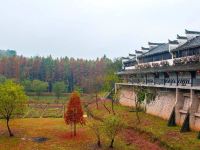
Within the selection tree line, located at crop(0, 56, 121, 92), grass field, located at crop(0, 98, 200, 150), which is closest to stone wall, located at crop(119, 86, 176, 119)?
grass field, located at crop(0, 98, 200, 150)

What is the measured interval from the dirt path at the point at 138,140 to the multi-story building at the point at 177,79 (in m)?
6.13

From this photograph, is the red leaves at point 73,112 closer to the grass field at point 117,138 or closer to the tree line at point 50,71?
the grass field at point 117,138

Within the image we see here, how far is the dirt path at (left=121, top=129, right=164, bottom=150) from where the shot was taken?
3719 cm

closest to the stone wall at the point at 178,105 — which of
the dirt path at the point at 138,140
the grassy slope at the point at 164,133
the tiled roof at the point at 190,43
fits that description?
the grassy slope at the point at 164,133

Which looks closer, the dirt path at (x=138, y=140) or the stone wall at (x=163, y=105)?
the dirt path at (x=138, y=140)

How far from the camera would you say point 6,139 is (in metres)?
43.8

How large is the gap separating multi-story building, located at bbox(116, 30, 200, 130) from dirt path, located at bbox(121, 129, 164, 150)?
6.13 m

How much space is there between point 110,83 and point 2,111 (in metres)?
35.3

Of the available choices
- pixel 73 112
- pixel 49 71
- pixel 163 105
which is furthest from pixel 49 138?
pixel 49 71

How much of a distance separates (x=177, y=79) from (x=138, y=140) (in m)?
11.9

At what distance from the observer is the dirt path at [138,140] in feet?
122

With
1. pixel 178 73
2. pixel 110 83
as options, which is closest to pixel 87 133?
pixel 178 73

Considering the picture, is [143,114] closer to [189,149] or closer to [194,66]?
[194,66]

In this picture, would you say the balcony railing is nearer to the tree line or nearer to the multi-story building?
the multi-story building
